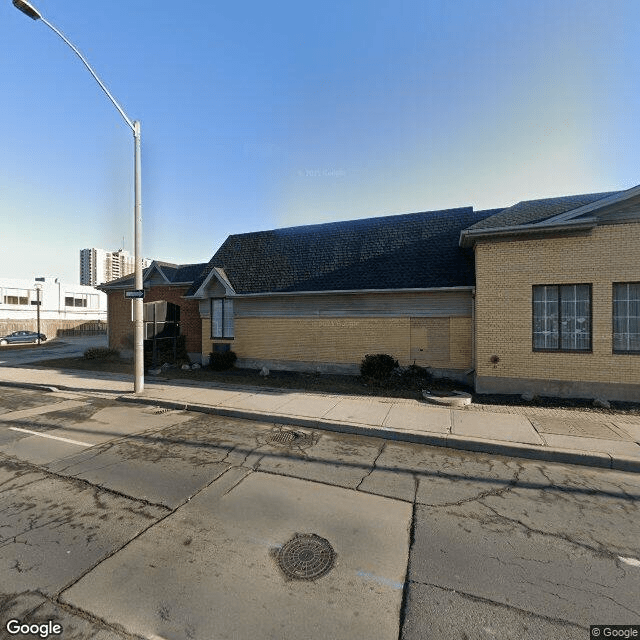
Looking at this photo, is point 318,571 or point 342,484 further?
point 342,484

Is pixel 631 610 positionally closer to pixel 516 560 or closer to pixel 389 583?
pixel 516 560

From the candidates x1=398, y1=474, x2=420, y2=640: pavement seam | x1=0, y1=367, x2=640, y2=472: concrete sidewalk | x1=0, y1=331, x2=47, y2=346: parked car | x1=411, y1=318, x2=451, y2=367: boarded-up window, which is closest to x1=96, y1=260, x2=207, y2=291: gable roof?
x1=0, y1=367, x2=640, y2=472: concrete sidewalk

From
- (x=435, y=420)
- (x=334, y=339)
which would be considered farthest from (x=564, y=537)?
(x=334, y=339)

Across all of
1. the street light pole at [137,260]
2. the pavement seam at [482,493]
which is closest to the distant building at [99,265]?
the street light pole at [137,260]

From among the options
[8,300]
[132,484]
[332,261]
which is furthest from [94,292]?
[132,484]

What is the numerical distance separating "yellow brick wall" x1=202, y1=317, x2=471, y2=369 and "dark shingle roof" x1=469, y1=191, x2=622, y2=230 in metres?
3.42

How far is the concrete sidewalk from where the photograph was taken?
587 cm

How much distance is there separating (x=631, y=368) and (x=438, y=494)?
821 centimetres

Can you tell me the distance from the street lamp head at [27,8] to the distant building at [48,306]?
130 feet

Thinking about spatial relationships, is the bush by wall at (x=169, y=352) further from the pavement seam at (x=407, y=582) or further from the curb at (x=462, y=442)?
the pavement seam at (x=407, y=582)

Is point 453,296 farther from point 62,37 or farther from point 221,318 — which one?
point 62,37

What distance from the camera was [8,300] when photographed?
43.7 metres

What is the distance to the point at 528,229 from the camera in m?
9.47

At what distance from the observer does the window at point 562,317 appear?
940 centimetres
